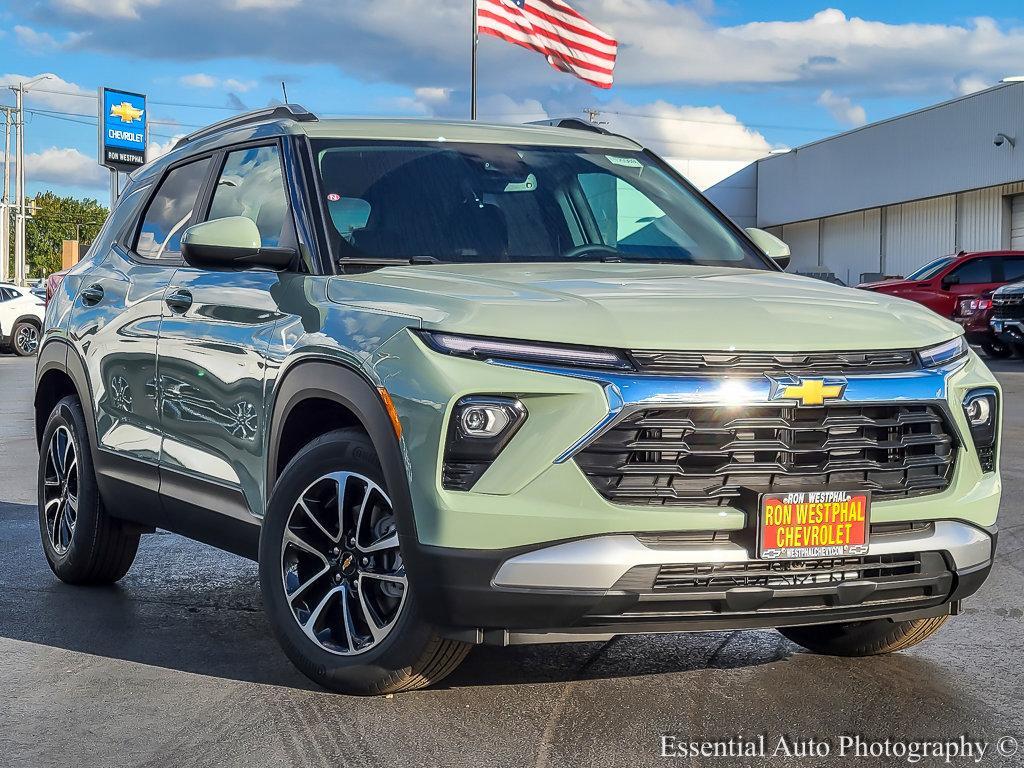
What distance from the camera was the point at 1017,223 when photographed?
132ft

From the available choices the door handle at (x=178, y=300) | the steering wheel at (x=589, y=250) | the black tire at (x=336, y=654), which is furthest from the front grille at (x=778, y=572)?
the door handle at (x=178, y=300)

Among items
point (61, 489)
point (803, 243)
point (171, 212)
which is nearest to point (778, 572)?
point (171, 212)

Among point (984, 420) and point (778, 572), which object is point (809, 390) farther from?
point (984, 420)

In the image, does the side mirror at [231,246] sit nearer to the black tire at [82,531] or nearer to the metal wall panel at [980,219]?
the black tire at [82,531]

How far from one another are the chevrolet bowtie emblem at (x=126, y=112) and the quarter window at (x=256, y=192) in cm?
4223

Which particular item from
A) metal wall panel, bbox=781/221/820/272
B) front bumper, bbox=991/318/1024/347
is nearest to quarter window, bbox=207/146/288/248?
front bumper, bbox=991/318/1024/347

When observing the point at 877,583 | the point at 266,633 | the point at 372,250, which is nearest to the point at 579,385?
the point at 877,583

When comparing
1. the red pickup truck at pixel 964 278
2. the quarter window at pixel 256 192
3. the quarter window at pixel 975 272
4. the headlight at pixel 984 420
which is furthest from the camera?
the quarter window at pixel 975 272

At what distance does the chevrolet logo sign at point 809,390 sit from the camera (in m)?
3.93

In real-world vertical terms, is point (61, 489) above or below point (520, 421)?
below

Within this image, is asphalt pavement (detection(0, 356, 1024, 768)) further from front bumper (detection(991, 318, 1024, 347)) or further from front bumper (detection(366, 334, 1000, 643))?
front bumper (detection(991, 318, 1024, 347))

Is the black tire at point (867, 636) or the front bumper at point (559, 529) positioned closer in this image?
the front bumper at point (559, 529)

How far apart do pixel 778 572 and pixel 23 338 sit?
A: 93.3ft

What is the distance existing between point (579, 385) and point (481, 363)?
0.93ft
